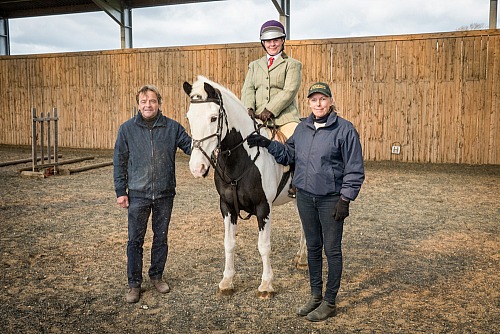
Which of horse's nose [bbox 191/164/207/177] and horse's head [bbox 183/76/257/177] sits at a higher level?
horse's head [bbox 183/76/257/177]

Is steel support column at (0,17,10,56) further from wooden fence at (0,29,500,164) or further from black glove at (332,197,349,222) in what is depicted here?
black glove at (332,197,349,222)

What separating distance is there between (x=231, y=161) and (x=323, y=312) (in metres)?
1.29

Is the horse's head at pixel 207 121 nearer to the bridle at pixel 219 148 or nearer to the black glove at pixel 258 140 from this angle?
the bridle at pixel 219 148

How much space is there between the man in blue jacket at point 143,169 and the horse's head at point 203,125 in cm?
57

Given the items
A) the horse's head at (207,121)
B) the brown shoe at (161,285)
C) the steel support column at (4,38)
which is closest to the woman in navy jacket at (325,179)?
the horse's head at (207,121)

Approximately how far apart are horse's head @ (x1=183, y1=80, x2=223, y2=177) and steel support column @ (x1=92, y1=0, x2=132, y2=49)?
41.5 ft

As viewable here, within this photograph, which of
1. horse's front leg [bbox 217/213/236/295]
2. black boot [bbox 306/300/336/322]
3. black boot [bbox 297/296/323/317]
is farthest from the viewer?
horse's front leg [bbox 217/213/236/295]

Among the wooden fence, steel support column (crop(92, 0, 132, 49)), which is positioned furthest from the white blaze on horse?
steel support column (crop(92, 0, 132, 49))

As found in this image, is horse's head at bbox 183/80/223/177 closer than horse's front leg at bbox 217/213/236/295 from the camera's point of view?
Yes

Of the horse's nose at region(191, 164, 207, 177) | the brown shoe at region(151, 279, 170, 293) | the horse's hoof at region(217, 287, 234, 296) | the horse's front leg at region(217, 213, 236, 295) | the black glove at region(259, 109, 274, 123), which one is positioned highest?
the black glove at region(259, 109, 274, 123)

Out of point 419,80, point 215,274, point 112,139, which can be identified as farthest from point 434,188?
point 112,139

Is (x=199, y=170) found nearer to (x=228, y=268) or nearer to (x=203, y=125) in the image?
(x=203, y=125)

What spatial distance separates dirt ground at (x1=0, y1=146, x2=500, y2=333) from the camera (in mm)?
3299

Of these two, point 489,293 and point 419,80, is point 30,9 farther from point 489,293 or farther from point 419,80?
point 489,293
